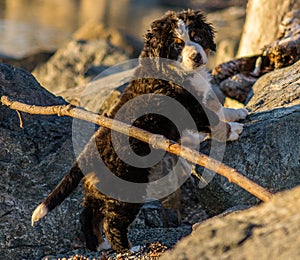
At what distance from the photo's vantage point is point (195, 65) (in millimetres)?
5188

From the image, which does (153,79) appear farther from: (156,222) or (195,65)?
(156,222)

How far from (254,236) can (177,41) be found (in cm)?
298

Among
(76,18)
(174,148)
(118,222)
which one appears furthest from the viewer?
(76,18)

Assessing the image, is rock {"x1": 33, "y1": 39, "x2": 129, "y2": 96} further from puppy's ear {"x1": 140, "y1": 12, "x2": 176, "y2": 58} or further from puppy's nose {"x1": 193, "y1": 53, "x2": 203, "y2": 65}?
puppy's nose {"x1": 193, "y1": 53, "x2": 203, "y2": 65}

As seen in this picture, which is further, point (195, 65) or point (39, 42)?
point (39, 42)

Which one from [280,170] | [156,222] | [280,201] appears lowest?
[156,222]

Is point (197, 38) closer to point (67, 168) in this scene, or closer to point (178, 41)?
point (178, 41)

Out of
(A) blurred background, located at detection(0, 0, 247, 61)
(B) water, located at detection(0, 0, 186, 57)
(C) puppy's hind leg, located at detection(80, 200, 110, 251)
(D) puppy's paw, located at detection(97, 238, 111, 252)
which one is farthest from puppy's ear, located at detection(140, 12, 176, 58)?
(B) water, located at detection(0, 0, 186, 57)

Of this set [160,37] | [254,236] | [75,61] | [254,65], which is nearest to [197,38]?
[160,37]

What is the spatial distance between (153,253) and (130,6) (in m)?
32.9

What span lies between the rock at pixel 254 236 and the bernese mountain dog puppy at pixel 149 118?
7.28 feet

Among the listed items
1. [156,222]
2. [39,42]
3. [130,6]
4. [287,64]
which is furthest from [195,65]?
[130,6]

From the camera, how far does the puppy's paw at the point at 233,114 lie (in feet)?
17.5

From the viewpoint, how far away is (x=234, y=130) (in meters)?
5.07
